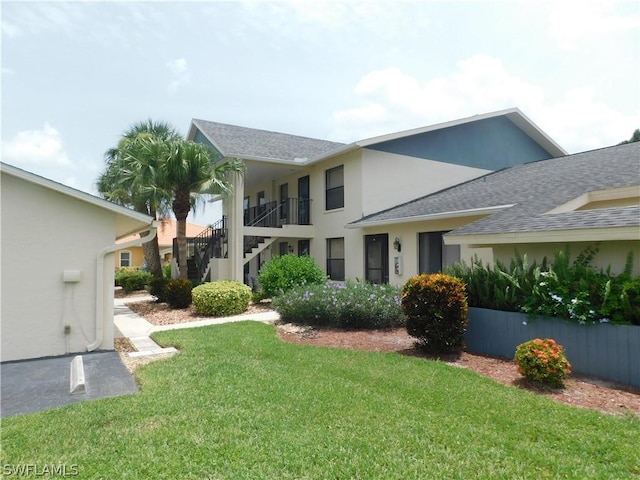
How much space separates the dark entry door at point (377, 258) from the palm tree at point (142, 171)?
808 centimetres

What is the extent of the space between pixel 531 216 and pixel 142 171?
1295 cm

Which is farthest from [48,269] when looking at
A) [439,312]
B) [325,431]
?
[439,312]

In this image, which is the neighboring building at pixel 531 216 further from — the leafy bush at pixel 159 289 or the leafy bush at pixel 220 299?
the leafy bush at pixel 159 289

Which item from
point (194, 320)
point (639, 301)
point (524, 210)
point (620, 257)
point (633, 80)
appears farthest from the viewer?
Result: point (194, 320)

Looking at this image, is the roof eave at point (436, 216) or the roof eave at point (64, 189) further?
the roof eave at point (436, 216)

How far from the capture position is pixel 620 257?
696 centimetres

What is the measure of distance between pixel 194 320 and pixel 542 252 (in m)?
9.61

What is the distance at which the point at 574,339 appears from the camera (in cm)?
641

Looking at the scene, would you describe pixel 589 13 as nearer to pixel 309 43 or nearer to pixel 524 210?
pixel 524 210

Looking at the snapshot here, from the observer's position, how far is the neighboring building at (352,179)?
15227 millimetres

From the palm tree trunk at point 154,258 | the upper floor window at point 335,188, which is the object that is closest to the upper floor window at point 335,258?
the upper floor window at point 335,188

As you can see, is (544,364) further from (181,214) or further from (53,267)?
(181,214)

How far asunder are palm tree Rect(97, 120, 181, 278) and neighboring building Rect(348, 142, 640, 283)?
769cm

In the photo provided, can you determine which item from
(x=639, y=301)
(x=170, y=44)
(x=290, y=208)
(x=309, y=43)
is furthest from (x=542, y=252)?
(x=290, y=208)
